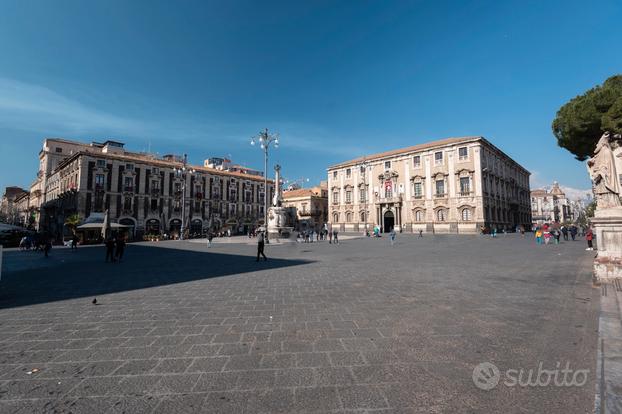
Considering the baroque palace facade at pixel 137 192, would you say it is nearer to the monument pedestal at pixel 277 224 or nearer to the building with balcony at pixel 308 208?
the building with balcony at pixel 308 208

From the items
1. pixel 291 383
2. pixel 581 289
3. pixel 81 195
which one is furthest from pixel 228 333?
pixel 81 195

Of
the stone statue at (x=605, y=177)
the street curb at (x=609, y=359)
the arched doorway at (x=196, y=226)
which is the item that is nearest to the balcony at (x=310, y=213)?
the arched doorway at (x=196, y=226)

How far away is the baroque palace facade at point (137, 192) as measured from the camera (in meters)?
42.2

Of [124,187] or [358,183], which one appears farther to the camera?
[358,183]

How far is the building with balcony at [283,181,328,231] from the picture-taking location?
6675 centimetres

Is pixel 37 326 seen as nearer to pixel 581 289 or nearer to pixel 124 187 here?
pixel 581 289

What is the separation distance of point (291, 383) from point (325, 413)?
0.55 meters

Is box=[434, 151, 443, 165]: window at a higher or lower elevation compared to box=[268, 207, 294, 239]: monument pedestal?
higher

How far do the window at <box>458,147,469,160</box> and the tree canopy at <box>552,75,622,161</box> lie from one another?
22.0 m

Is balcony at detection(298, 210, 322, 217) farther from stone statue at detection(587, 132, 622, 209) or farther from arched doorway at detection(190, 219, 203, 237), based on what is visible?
stone statue at detection(587, 132, 622, 209)

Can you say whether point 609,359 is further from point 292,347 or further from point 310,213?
point 310,213

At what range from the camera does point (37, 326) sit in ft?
14.4

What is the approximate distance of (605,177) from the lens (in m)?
7.73

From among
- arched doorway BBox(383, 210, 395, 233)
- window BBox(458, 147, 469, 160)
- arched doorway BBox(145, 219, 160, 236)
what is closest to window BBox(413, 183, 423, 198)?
arched doorway BBox(383, 210, 395, 233)
